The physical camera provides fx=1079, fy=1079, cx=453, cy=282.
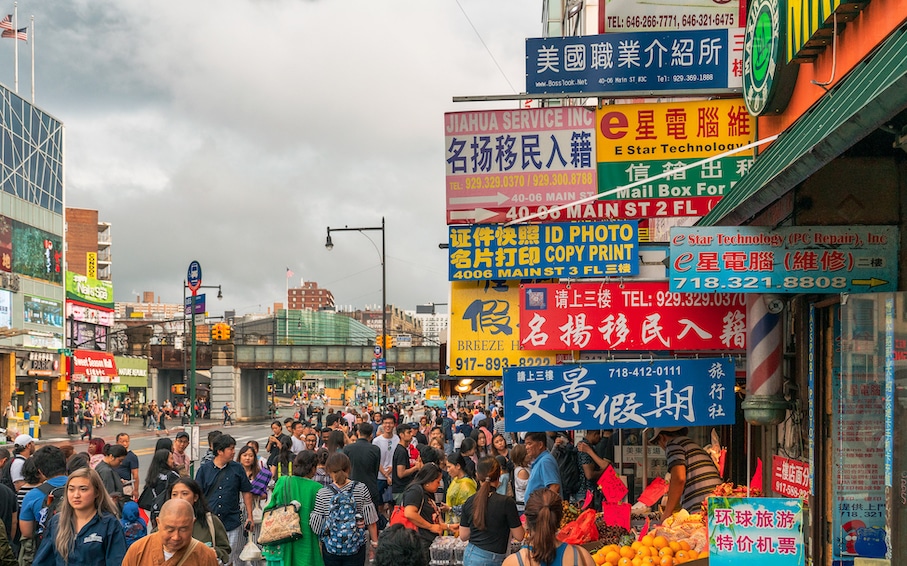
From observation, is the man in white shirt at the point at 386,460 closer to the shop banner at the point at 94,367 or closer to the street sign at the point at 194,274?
the street sign at the point at 194,274

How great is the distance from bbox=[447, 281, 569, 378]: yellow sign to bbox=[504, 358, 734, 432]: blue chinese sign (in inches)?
106

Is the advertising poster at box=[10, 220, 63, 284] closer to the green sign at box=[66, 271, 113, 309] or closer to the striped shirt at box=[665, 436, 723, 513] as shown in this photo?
the green sign at box=[66, 271, 113, 309]

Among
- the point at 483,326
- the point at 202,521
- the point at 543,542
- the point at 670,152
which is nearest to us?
the point at 543,542

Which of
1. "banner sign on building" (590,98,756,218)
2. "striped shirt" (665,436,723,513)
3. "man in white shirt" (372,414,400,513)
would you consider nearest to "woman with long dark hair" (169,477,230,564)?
"striped shirt" (665,436,723,513)

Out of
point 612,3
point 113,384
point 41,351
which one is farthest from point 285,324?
point 612,3

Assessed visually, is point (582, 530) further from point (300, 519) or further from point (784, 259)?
point (784, 259)

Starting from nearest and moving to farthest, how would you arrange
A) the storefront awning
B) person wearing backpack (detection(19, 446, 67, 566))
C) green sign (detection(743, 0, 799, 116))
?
the storefront awning, person wearing backpack (detection(19, 446, 67, 566)), green sign (detection(743, 0, 799, 116))

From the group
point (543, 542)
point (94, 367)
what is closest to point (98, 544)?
point (543, 542)

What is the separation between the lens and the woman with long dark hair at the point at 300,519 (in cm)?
1004

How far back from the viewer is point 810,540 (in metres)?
9.07

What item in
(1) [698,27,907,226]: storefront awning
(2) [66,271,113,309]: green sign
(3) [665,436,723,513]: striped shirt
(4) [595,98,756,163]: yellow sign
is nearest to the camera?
(1) [698,27,907,226]: storefront awning

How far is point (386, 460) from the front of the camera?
52.6 ft

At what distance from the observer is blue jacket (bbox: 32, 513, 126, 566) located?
289 inches

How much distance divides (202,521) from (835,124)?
5.43 metres
